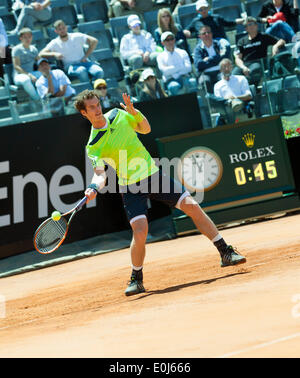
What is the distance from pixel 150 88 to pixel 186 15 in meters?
4.31

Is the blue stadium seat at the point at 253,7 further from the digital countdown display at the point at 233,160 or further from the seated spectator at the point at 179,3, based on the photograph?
the digital countdown display at the point at 233,160

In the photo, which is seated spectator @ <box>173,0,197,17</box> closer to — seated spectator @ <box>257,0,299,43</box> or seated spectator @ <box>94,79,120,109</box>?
seated spectator @ <box>257,0,299,43</box>

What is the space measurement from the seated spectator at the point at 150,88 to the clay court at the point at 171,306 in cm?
274

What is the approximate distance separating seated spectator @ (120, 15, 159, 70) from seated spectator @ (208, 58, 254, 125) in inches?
93.3

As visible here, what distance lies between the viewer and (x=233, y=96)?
11.6 metres

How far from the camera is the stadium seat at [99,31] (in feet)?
48.9

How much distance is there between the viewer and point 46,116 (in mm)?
11164

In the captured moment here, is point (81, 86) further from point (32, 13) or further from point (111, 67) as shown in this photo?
point (32, 13)

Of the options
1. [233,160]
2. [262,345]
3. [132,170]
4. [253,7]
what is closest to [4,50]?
[233,160]

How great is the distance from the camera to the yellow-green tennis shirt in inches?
273

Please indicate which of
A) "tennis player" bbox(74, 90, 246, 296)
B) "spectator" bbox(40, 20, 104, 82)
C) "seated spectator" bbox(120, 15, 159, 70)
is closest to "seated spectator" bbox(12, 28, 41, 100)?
"spectator" bbox(40, 20, 104, 82)
